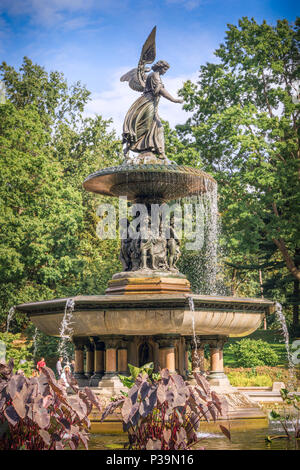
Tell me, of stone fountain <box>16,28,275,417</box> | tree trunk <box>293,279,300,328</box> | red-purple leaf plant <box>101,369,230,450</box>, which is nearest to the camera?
red-purple leaf plant <box>101,369,230,450</box>

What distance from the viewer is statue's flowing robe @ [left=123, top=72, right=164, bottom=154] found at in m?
14.1

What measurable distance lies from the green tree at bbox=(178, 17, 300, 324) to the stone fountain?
1289 cm

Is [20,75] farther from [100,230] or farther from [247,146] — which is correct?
[247,146]

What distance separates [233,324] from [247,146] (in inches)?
635

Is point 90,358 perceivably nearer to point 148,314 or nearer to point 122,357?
point 122,357

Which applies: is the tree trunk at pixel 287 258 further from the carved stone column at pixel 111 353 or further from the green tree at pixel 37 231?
the carved stone column at pixel 111 353

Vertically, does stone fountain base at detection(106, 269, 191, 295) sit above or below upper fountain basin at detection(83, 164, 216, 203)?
below

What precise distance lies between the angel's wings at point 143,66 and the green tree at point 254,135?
12.6 metres

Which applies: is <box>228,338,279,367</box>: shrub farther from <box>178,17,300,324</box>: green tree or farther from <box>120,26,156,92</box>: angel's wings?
<box>120,26,156,92</box>: angel's wings

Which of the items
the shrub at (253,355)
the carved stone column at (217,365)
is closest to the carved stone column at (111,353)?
the carved stone column at (217,365)

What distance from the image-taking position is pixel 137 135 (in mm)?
14211

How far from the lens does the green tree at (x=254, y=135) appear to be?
26.9 meters

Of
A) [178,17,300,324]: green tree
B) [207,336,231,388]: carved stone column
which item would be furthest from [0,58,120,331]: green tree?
[207,336,231,388]: carved stone column

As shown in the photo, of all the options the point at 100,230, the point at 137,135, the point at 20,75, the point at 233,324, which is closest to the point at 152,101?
the point at 137,135
